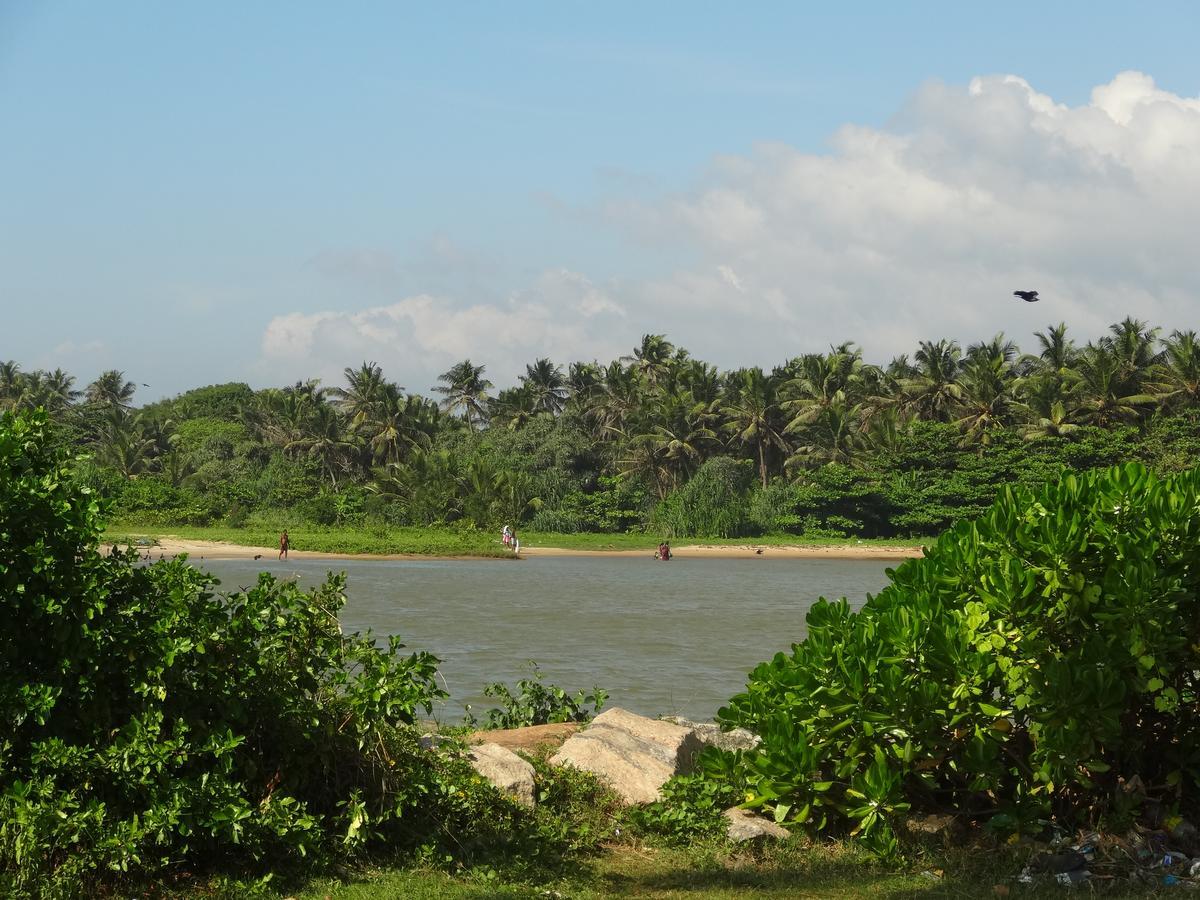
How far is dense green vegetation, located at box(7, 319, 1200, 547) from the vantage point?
58094 millimetres

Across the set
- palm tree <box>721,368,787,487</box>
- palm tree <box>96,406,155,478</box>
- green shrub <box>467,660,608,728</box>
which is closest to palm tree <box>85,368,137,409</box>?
palm tree <box>96,406,155,478</box>

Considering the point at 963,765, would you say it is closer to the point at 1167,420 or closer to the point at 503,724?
the point at 503,724

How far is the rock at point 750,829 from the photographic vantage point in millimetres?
7102

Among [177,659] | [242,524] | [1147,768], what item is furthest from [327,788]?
[242,524]

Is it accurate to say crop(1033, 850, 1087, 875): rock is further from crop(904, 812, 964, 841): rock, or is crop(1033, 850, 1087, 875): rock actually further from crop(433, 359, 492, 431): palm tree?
crop(433, 359, 492, 431): palm tree

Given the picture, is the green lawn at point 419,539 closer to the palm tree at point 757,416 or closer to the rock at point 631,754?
the palm tree at point 757,416

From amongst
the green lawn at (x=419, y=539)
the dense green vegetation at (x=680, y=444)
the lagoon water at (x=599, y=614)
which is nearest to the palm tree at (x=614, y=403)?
the dense green vegetation at (x=680, y=444)

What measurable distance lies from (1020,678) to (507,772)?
9.61 feet

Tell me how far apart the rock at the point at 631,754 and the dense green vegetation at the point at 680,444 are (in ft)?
163

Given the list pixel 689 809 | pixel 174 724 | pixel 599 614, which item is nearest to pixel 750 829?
pixel 689 809

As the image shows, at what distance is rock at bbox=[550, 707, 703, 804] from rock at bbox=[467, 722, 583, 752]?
0.24 m

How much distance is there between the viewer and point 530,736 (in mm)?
8836

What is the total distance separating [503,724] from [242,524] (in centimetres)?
5126

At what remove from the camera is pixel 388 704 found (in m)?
6.41
